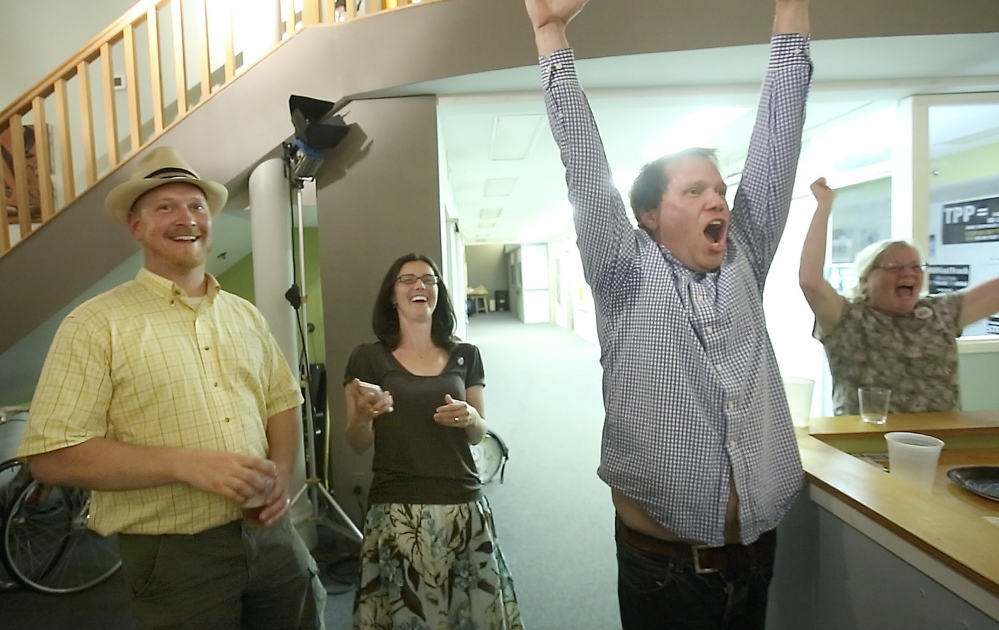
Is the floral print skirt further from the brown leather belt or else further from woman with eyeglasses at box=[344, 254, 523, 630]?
the brown leather belt

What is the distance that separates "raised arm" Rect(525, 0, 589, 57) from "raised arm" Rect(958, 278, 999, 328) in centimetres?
178

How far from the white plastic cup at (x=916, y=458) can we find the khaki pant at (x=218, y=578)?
152cm

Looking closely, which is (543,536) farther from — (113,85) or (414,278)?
(113,85)

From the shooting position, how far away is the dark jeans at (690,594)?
95 cm

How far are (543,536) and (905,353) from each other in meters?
1.90

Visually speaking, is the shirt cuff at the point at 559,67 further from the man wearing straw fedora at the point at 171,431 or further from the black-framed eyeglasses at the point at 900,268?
the black-framed eyeglasses at the point at 900,268

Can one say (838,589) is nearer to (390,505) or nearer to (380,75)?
(390,505)

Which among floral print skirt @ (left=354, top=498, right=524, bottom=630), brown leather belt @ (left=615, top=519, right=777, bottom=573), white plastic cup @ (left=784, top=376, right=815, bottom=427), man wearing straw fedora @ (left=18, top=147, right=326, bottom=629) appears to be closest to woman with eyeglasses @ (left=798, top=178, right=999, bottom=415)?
white plastic cup @ (left=784, top=376, right=815, bottom=427)

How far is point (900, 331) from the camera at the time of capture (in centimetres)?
178

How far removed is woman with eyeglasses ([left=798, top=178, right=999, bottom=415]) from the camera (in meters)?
1.75

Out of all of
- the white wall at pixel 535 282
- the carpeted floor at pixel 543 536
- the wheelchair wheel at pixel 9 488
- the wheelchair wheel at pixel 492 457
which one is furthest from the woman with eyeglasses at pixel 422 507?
the white wall at pixel 535 282

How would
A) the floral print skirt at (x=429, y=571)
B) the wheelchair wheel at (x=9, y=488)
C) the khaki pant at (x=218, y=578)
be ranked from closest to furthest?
the khaki pant at (x=218, y=578)
the floral print skirt at (x=429, y=571)
the wheelchair wheel at (x=9, y=488)

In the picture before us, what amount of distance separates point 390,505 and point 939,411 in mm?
1835

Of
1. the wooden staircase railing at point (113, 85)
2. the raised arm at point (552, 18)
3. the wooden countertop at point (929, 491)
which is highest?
the wooden staircase railing at point (113, 85)
